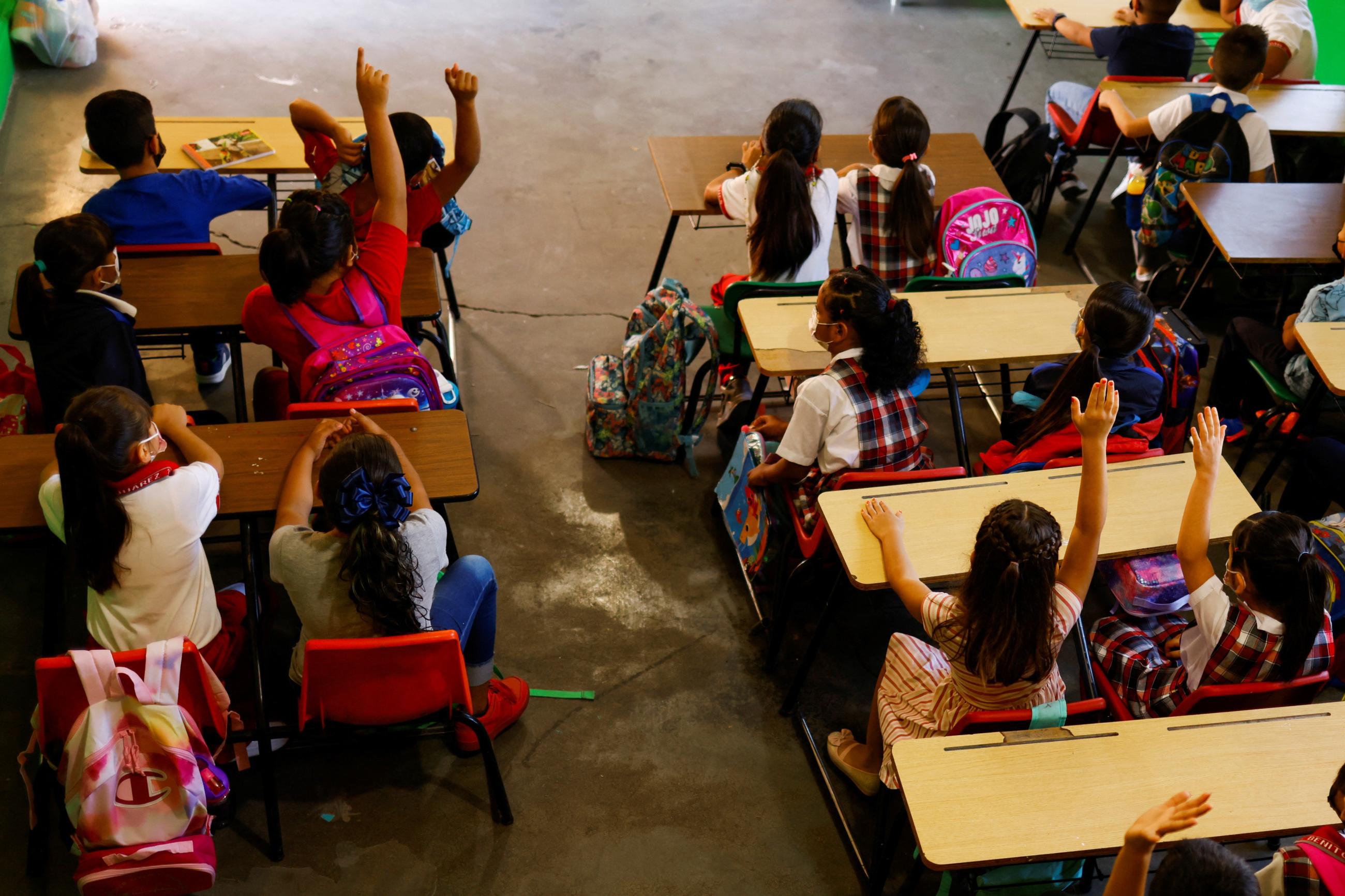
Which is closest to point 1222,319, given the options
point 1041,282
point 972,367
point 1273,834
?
point 1041,282

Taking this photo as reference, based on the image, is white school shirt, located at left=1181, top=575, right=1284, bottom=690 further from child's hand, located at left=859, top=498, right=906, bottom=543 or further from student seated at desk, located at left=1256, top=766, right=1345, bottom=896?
child's hand, located at left=859, top=498, right=906, bottom=543

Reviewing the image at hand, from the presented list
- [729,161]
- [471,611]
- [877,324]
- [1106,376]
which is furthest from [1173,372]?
[471,611]

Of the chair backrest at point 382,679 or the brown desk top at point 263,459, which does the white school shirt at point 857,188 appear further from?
the chair backrest at point 382,679

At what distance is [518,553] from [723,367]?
986 mm

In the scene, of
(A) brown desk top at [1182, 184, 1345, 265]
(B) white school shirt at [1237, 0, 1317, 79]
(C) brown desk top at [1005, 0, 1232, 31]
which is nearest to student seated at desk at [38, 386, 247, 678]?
(A) brown desk top at [1182, 184, 1345, 265]

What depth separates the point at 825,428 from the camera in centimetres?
296

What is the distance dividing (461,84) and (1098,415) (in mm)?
2062

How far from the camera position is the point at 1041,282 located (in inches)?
191

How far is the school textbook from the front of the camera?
12.5 feet

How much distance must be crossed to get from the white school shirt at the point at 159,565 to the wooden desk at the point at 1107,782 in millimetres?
1601

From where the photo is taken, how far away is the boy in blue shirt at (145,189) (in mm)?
3303

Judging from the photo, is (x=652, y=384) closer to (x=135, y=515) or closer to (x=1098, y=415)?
(x=1098, y=415)

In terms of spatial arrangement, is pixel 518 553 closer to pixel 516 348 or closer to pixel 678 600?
pixel 678 600

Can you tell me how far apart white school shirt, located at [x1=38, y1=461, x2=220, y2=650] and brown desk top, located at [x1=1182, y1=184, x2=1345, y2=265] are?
11.3 feet
